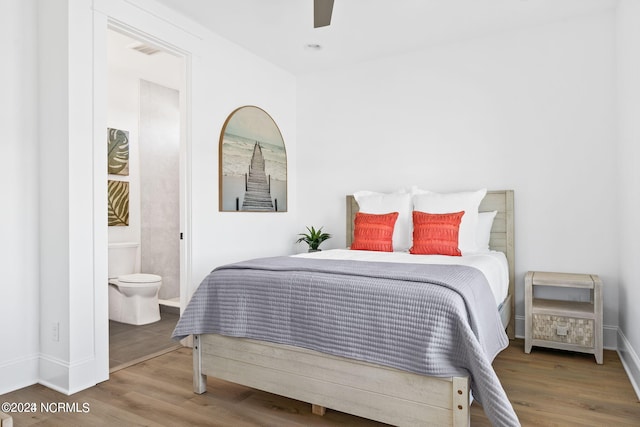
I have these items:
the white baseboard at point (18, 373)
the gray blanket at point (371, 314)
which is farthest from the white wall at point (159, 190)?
the gray blanket at point (371, 314)

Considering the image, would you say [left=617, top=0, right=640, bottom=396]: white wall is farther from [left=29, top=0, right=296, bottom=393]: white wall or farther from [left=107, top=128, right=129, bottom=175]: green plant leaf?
[left=107, top=128, right=129, bottom=175]: green plant leaf

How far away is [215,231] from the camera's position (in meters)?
3.48

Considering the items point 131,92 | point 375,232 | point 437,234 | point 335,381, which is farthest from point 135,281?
point 437,234

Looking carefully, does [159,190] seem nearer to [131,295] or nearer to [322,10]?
[131,295]

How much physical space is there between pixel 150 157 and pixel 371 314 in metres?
3.68

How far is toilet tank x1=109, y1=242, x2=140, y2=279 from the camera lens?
13.6ft

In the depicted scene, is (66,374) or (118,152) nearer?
(66,374)

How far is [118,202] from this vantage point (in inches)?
175

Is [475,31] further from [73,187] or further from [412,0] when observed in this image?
[73,187]

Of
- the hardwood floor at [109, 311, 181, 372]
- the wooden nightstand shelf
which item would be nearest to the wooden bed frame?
the hardwood floor at [109, 311, 181, 372]

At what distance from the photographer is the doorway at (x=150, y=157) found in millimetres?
4383

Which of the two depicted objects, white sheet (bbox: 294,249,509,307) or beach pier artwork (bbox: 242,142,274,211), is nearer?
white sheet (bbox: 294,249,509,307)

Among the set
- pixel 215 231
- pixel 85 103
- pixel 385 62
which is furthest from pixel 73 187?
pixel 385 62

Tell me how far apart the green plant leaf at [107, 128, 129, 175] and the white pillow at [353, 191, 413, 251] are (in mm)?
2617
